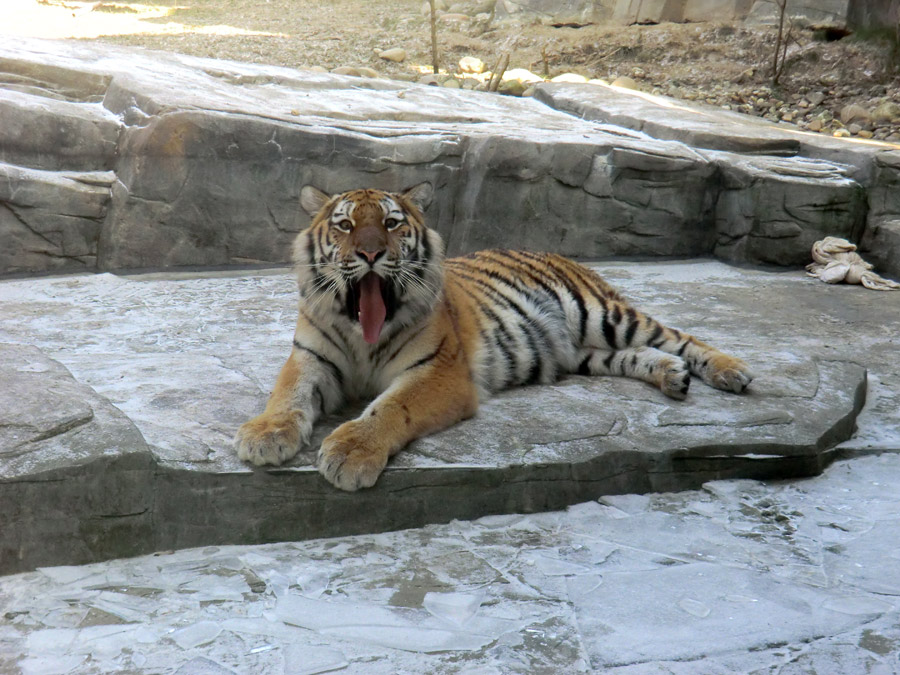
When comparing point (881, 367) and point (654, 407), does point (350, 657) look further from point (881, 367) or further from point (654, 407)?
point (881, 367)

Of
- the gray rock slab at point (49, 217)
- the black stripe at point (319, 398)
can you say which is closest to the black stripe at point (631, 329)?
the black stripe at point (319, 398)

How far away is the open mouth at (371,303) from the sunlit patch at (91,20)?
27.9 feet

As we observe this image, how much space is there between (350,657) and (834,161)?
18.1ft

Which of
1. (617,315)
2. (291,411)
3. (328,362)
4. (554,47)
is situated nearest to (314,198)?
(328,362)

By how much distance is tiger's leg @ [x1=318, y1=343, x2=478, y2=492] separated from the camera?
2652mm

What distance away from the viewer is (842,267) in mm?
5758

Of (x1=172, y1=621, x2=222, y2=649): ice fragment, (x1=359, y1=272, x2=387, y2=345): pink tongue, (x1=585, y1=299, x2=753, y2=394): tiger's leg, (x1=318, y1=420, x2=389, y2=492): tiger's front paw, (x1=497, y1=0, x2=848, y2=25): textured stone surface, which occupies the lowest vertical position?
(x1=172, y1=621, x2=222, y2=649): ice fragment

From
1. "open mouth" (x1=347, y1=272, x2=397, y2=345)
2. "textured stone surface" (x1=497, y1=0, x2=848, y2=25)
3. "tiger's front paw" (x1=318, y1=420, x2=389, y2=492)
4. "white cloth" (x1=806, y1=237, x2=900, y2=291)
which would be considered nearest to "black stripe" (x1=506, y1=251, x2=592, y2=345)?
"open mouth" (x1=347, y1=272, x2=397, y2=345)

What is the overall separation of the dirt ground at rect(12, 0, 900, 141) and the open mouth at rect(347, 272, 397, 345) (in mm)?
6061

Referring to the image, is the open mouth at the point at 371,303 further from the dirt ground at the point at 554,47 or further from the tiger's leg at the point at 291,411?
the dirt ground at the point at 554,47

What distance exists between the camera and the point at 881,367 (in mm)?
4223

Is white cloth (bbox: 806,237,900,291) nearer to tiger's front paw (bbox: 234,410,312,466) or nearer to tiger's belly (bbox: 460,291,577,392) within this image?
tiger's belly (bbox: 460,291,577,392)

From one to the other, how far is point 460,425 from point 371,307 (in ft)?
1.56

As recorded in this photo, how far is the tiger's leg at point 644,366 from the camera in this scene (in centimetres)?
345
